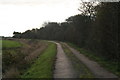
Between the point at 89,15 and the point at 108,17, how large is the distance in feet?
89.4

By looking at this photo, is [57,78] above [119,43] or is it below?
below

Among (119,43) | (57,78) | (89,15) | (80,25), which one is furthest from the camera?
(80,25)

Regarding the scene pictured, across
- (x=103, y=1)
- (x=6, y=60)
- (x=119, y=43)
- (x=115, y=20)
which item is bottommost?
(x=6, y=60)

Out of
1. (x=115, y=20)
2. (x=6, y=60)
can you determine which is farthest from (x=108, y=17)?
(x=6, y=60)

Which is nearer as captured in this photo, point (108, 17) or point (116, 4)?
point (116, 4)

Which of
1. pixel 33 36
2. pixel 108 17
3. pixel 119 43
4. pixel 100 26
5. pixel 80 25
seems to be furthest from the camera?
pixel 33 36

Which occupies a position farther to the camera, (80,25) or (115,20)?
(80,25)

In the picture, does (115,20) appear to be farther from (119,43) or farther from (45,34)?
(45,34)

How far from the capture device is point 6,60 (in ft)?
98.0

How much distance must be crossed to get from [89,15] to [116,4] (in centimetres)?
2941

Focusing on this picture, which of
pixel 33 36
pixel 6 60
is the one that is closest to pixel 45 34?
pixel 33 36

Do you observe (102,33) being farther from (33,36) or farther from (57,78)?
(33,36)

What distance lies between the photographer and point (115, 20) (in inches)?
1022

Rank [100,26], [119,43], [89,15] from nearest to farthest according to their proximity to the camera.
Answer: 1. [119,43]
2. [100,26]
3. [89,15]
